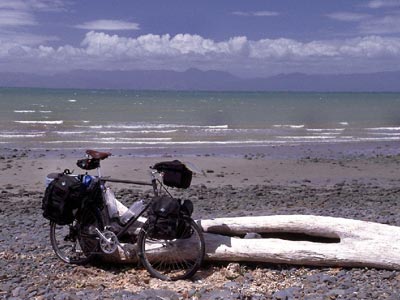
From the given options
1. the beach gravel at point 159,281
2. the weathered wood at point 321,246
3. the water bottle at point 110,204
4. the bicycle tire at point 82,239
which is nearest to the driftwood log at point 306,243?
the weathered wood at point 321,246

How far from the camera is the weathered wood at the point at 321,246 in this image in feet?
21.8

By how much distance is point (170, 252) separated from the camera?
690 centimetres

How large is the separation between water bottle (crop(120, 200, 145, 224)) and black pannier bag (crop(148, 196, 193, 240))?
0.28 metres

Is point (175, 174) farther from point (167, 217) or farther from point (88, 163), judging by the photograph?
point (88, 163)

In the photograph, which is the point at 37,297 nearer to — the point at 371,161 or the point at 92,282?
the point at 92,282

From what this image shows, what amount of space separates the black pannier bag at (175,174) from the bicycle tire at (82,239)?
0.99 meters

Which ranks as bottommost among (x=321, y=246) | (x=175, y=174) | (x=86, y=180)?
(x=321, y=246)

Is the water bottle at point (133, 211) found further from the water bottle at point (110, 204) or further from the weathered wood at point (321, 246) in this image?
the weathered wood at point (321, 246)

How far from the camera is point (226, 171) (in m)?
16.9

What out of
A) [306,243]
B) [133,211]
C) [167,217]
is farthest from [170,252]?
[306,243]

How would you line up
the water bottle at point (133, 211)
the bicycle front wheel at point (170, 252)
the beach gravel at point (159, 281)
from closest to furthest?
the beach gravel at point (159, 281)
the bicycle front wheel at point (170, 252)
the water bottle at point (133, 211)

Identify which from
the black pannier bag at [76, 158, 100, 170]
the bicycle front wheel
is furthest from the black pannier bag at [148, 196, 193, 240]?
the black pannier bag at [76, 158, 100, 170]

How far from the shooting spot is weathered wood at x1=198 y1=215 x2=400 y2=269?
262 inches

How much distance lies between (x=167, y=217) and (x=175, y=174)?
47 cm
